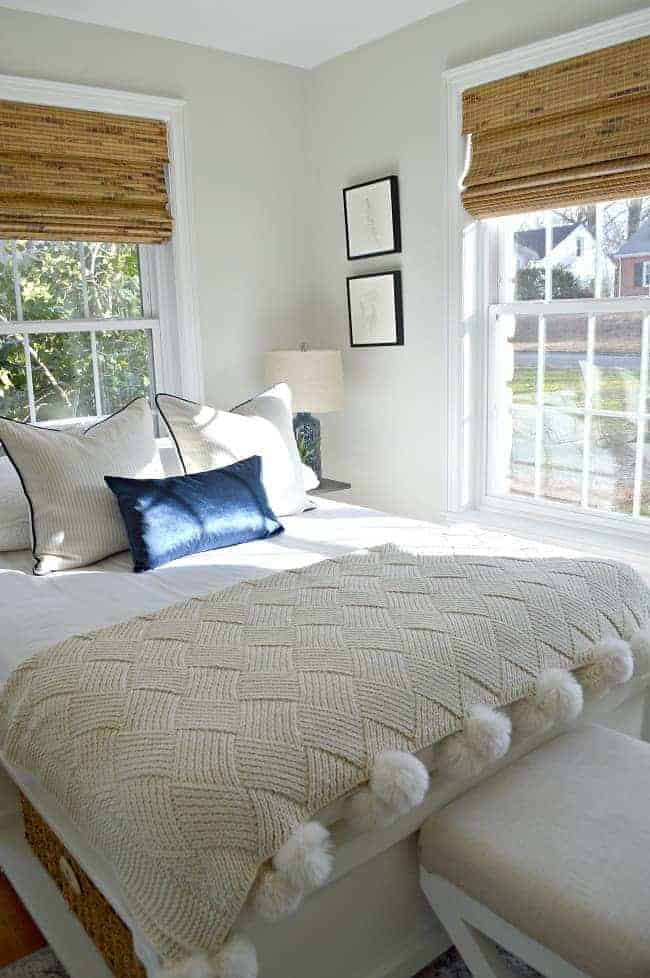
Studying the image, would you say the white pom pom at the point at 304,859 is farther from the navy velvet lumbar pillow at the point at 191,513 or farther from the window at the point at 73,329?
the window at the point at 73,329

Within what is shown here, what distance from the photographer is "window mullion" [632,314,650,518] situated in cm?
292

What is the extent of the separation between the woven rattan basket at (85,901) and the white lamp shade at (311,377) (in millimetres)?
2105

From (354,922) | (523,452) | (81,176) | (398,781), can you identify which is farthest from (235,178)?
(354,922)

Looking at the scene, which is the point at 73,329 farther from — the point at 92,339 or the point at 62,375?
the point at 62,375

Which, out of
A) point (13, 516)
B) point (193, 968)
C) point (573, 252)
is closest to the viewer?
point (193, 968)

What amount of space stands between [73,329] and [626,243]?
2234 mm

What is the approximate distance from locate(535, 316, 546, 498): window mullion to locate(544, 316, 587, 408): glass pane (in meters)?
0.01

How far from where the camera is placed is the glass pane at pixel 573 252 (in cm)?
303

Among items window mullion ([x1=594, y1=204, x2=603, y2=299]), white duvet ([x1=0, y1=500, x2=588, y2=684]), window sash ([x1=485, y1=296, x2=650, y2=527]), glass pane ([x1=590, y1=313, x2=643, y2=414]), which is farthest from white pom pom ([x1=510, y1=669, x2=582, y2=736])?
window mullion ([x1=594, y1=204, x2=603, y2=299])

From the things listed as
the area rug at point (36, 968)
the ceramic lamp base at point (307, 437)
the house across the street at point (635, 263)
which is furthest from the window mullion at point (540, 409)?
the area rug at point (36, 968)

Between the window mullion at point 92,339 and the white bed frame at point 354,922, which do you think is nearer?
the white bed frame at point 354,922

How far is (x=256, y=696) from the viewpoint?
152 centimetres

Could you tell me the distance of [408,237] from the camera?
141 inches

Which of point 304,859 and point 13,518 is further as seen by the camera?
point 13,518
